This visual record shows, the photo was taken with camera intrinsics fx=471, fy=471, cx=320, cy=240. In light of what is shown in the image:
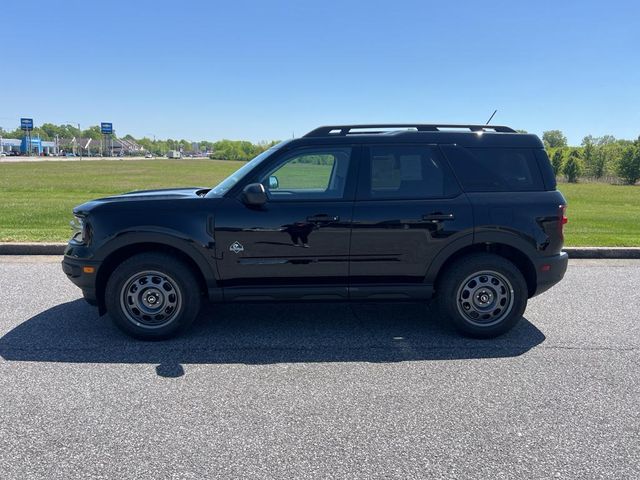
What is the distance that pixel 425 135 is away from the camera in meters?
4.40

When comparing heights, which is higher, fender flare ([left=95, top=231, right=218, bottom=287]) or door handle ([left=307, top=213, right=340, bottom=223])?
door handle ([left=307, top=213, right=340, bottom=223])

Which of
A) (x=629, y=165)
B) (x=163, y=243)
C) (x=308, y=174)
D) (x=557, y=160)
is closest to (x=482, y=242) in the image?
(x=308, y=174)

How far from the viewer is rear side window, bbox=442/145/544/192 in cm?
434

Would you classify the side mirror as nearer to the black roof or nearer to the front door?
the front door

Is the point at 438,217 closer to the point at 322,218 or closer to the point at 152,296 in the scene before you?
the point at 322,218

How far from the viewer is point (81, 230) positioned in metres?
4.29

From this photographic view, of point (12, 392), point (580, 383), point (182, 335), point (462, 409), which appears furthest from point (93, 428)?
point (580, 383)

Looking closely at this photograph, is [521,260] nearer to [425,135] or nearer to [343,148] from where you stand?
[425,135]

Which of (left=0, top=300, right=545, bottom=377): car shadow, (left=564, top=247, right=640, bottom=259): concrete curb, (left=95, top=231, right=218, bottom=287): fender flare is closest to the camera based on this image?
(left=0, top=300, right=545, bottom=377): car shadow

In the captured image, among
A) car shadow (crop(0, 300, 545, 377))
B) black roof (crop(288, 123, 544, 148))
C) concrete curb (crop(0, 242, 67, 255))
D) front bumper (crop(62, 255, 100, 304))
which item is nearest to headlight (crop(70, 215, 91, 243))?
front bumper (crop(62, 255, 100, 304))

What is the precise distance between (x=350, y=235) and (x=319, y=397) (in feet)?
4.90

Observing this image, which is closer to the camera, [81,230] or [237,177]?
[81,230]

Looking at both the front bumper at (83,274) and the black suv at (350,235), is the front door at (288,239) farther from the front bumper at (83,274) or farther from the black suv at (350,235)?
the front bumper at (83,274)

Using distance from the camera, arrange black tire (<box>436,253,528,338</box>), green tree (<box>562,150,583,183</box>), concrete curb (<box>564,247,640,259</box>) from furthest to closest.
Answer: green tree (<box>562,150,583,183</box>), concrete curb (<box>564,247,640,259</box>), black tire (<box>436,253,528,338</box>)
